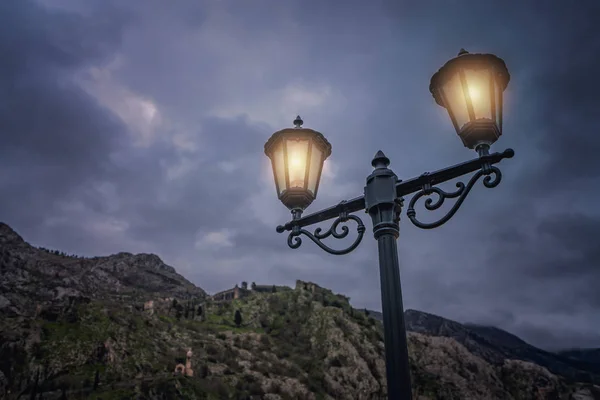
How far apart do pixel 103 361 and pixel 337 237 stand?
69.4 m

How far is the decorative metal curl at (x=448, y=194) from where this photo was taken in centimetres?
452

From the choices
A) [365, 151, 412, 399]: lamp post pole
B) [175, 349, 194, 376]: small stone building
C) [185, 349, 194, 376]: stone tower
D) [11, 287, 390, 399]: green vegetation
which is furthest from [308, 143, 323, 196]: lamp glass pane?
[185, 349, 194, 376]: stone tower

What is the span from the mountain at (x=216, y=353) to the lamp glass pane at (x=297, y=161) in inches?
2284

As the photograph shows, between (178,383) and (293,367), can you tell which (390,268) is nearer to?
(178,383)

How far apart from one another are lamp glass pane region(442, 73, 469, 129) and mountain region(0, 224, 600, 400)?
196ft

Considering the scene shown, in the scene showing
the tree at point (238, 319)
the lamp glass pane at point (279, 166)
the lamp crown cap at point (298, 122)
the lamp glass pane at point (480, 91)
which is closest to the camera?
the lamp glass pane at point (480, 91)

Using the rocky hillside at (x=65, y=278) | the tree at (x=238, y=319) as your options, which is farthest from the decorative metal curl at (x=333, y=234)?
the tree at (x=238, y=319)

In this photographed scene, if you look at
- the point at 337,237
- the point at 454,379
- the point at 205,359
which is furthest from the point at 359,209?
the point at 454,379

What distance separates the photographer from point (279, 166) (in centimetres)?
592

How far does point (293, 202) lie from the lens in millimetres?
5805

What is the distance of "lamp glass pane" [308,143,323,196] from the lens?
579 cm

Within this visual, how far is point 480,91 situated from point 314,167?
2124mm

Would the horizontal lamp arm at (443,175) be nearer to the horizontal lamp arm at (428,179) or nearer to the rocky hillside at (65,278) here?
the horizontal lamp arm at (428,179)

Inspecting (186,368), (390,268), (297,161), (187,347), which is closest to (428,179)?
(390,268)
